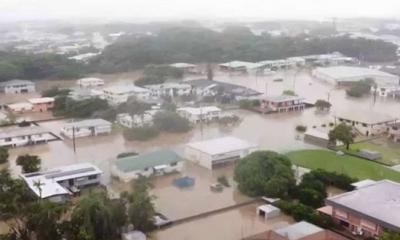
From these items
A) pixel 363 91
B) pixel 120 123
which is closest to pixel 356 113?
pixel 363 91

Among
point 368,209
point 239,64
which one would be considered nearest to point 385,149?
point 368,209

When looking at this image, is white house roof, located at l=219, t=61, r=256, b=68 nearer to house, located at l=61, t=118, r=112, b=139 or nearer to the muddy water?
house, located at l=61, t=118, r=112, b=139

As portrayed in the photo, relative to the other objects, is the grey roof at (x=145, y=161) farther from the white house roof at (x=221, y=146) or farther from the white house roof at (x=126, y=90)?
the white house roof at (x=126, y=90)

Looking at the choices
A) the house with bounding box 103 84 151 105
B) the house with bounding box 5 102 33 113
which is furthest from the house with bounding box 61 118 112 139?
the house with bounding box 5 102 33 113

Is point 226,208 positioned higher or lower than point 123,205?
lower

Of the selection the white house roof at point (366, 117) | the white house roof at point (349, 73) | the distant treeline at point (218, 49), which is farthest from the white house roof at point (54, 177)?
the distant treeline at point (218, 49)

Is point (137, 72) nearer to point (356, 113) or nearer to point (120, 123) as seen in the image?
point (120, 123)

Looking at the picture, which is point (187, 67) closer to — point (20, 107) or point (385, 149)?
point (20, 107)
